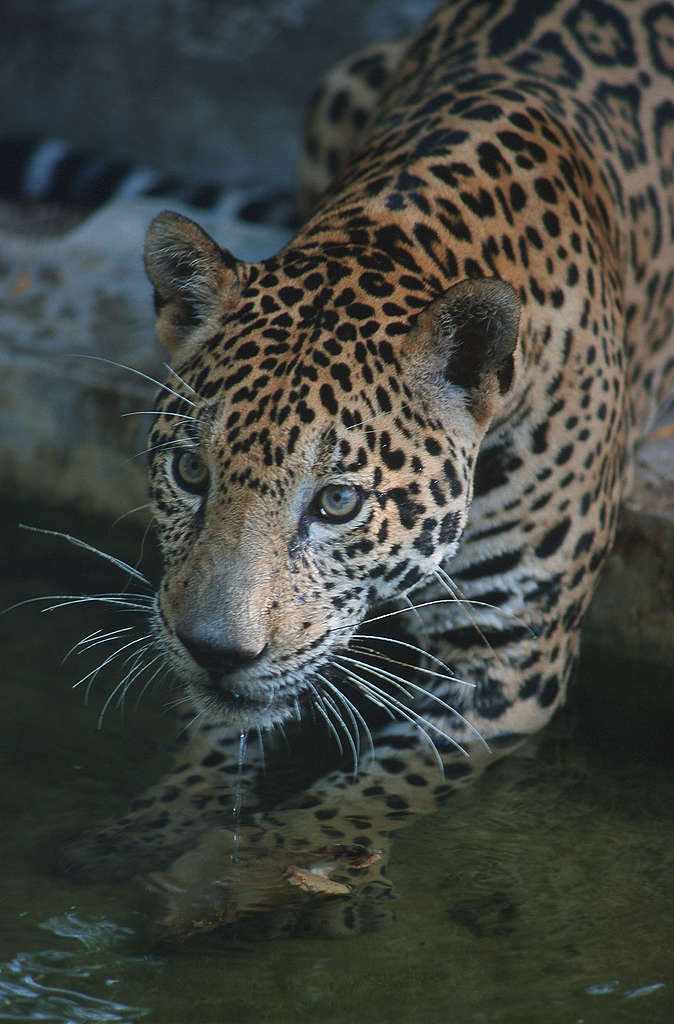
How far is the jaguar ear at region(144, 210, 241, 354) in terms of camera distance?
4.29 m

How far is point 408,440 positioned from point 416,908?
1458mm

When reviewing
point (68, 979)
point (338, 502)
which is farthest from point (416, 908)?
point (338, 502)

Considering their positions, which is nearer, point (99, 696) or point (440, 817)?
point (440, 817)

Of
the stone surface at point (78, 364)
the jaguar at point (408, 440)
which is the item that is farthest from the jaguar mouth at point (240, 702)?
the stone surface at point (78, 364)

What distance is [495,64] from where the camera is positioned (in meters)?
5.58

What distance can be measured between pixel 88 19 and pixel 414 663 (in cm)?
626

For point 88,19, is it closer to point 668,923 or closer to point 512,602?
point 512,602

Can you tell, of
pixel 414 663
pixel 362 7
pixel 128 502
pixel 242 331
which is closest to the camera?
pixel 242 331

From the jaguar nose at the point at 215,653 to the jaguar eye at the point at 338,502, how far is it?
43 centimetres

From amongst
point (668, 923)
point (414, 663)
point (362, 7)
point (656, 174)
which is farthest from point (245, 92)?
point (668, 923)

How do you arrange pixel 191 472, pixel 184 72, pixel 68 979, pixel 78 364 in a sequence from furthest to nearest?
pixel 184 72 < pixel 78 364 < pixel 191 472 < pixel 68 979

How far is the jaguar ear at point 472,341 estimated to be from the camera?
3951 millimetres

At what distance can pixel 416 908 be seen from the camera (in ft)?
14.0

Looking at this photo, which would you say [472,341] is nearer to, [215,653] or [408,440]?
[408,440]
